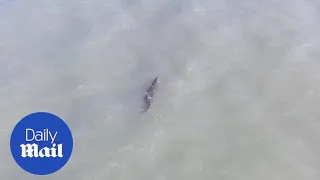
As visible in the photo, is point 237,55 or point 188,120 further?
point 237,55

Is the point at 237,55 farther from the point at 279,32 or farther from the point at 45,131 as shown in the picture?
the point at 45,131

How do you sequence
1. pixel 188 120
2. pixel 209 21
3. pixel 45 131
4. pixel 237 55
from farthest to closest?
pixel 209 21 → pixel 237 55 → pixel 188 120 → pixel 45 131

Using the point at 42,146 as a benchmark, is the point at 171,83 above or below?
above

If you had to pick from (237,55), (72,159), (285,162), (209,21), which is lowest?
(285,162)

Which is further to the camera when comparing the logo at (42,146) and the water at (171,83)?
the water at (171,83)

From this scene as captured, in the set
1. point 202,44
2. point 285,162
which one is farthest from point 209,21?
point 285,162
